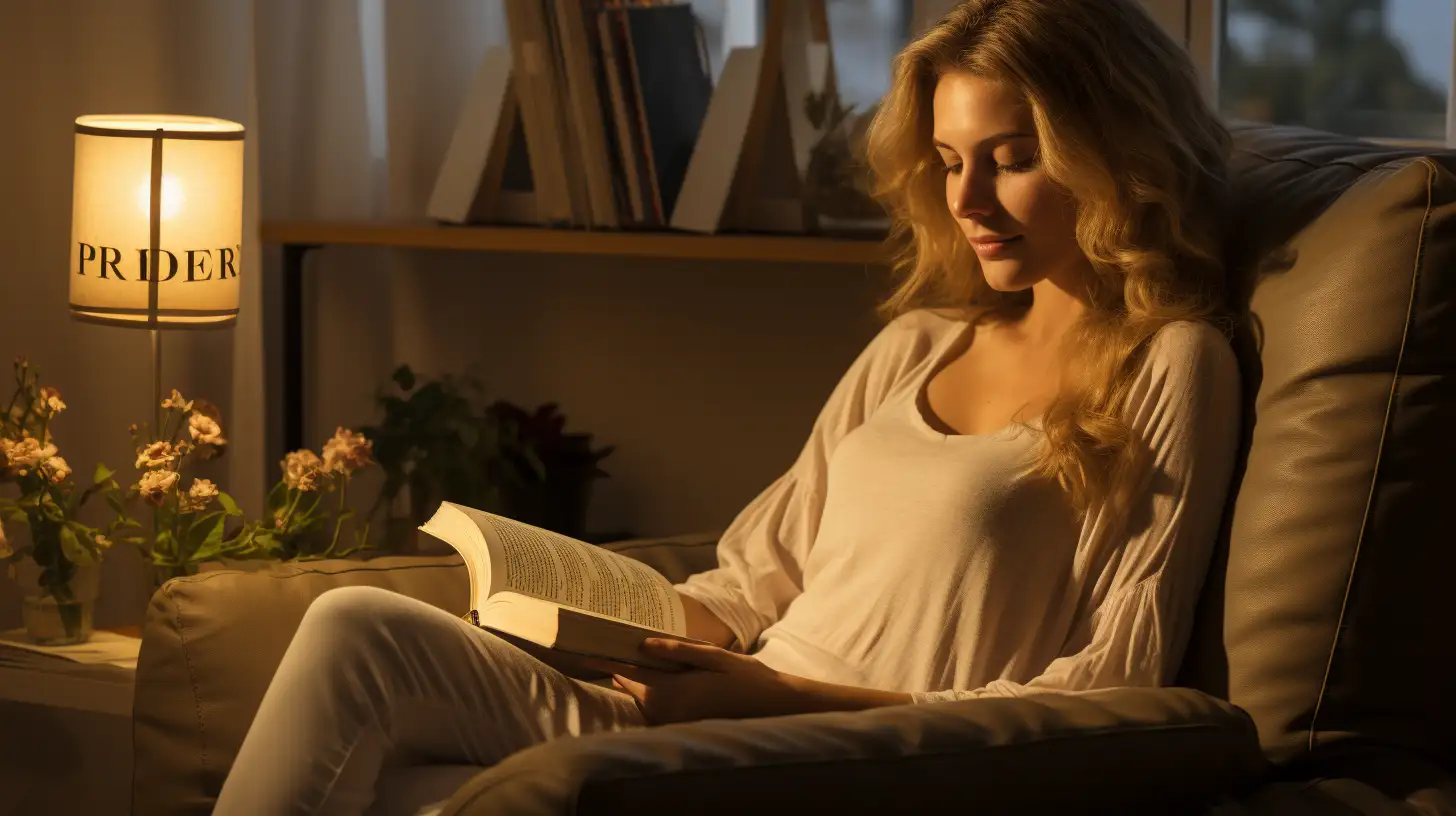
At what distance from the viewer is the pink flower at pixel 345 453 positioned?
6.20ft

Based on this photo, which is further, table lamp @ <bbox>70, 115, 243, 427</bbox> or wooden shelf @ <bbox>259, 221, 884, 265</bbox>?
wooden shelf @ <bbox>259, 221, 884, 265</bbox>

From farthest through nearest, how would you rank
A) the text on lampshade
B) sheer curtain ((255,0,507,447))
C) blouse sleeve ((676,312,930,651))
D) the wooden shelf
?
sheer curtain ((255,0,507,447))
the wooden shelf
the text on lampshade
blouse sleeve ((676,312,930,651))

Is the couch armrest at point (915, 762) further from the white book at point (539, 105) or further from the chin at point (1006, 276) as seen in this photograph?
the white book at point (539, 105)

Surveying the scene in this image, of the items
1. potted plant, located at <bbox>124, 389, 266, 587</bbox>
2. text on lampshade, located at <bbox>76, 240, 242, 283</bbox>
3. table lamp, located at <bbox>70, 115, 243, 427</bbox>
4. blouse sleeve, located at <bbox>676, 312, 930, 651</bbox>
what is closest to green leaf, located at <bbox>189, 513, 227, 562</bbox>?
potted plant, located at <bbox>124, 389, 266, 587</bbox>

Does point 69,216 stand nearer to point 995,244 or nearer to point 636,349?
point 636,349

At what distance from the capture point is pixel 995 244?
1.57m

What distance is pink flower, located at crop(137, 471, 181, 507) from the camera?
1.81 metres

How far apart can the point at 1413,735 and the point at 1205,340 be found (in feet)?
1.20

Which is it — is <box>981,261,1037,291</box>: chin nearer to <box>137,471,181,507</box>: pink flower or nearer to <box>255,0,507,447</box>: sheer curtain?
<box>137,471,181,507</box>: pink flower

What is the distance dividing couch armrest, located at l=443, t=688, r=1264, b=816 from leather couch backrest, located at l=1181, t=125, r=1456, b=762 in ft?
0.29

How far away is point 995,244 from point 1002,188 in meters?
0.05

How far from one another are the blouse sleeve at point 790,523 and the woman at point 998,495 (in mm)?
17

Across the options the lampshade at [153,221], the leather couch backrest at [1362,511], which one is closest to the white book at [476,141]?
the lampshade at [153,221]

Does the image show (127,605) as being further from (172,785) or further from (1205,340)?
(1205,340)
